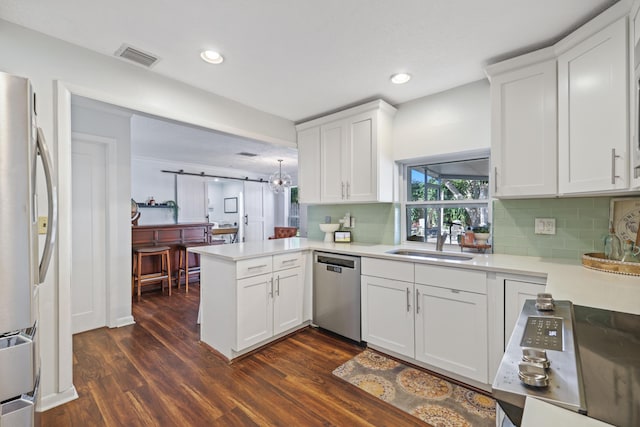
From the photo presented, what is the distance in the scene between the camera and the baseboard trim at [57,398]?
5.97 ft

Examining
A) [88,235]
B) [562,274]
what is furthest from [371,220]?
[88,235]

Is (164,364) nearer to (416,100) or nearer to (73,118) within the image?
(73,118)

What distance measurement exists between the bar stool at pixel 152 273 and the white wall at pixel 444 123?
3556 millimetres

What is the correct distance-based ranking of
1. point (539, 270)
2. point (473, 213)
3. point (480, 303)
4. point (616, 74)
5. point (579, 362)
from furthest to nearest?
point (473, 213) → point (480, 303) → point (539, 270) → point (616, 74) → point (579, 362)

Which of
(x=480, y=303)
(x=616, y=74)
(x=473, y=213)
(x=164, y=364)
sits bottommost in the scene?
(x=164, y=364)

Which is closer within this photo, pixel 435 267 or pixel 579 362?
pixel 579 362

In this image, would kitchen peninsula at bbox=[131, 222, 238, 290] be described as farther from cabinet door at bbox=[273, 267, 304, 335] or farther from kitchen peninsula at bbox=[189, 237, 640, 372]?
cabinet door at bbox=[273, 267, 304, 335]

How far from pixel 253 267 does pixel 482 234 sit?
2000 mm

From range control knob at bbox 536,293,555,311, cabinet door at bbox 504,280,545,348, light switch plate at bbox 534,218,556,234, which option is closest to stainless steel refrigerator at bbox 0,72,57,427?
range control knob at bbox 536,293,555,311

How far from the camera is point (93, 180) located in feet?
9.96

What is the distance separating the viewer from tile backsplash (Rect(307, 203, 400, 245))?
310 cm

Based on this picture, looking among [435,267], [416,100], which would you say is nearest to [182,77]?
[416,100]

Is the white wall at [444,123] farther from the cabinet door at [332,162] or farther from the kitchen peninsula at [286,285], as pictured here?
the kitchen peninsula at [286,285]

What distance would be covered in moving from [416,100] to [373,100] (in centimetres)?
43
